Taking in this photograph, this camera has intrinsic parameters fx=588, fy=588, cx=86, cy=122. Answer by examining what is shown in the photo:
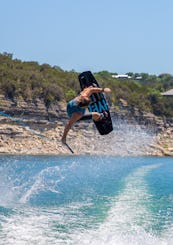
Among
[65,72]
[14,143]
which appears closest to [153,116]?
[65,72]

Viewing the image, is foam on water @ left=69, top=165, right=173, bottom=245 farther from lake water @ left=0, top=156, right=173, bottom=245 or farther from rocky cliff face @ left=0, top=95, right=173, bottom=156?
rocky cliff face @ left=0, top=95, right=173, bottom=156

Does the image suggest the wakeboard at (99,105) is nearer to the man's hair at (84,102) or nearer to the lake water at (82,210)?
the man's hair at (84,102)

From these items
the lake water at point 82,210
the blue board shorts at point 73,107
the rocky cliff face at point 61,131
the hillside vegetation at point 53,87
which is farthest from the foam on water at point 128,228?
the hillside vegetation at point 53,87

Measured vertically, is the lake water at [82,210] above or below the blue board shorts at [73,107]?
below

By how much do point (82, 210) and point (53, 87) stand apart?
34043 mm

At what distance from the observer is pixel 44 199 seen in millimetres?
15703

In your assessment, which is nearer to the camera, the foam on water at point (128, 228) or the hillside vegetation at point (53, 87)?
the foam on water at point (128, 228)

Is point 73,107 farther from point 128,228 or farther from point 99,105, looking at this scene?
point 128,228

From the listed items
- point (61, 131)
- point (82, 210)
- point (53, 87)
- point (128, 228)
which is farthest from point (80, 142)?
point (128, 228)

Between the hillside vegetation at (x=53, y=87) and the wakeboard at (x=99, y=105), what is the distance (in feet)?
102

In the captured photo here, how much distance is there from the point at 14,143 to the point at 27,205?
2727cm

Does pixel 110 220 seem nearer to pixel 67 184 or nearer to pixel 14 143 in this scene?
pixel 67 184

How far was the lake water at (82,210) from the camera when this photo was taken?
10.9 m

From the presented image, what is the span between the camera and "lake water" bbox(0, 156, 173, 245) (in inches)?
428
